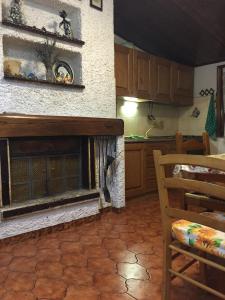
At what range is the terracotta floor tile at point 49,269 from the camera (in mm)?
1719

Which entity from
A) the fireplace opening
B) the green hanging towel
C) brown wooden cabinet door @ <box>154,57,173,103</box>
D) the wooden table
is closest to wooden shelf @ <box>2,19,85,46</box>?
the fireplace opening

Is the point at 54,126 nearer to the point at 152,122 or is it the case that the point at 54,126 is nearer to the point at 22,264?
the point at 22,264

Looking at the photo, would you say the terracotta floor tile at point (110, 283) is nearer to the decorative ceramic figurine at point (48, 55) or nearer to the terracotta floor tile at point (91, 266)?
the terracotta floor tile at point (91, 266)

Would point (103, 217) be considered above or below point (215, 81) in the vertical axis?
below

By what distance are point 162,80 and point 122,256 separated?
293 centimetres

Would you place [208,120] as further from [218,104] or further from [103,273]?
[103,273]

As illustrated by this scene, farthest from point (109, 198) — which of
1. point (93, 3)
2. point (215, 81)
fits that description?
point (215, 81)

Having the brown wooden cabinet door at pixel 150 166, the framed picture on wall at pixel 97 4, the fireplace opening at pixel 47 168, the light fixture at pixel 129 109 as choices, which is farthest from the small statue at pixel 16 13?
the brown wooden cabinet door at pixel 150 166

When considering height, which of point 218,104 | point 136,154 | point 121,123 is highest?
point 218,104

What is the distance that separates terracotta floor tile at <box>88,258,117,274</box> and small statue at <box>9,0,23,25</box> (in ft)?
6.97

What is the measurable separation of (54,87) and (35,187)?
3.28 feet

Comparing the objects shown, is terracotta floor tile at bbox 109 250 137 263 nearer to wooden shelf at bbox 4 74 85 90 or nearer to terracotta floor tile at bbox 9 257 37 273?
terracotta floor tile at bbox 9 257 37 273

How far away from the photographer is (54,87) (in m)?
2.64

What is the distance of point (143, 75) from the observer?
3.79m
